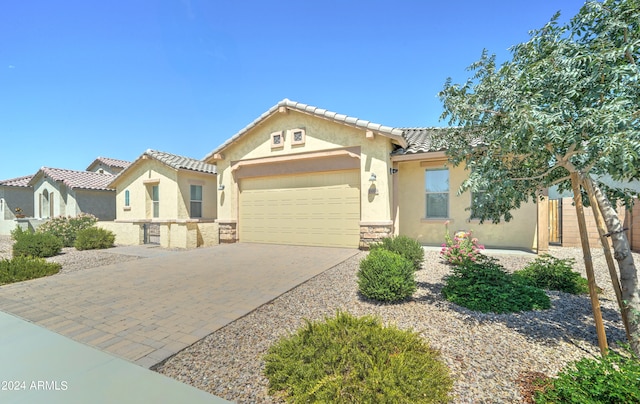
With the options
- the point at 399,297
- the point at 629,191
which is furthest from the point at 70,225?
the point at 629,191

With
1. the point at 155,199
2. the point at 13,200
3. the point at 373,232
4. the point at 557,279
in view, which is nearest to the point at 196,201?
the point at 155,199

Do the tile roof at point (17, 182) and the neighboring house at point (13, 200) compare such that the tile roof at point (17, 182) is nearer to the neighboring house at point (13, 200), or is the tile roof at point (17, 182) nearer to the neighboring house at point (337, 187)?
the neighboring house at point (13, 200)

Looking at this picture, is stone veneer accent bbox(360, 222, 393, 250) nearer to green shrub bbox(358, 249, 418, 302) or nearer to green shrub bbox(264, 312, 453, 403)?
green shrub bbox(358, 249, 418, 302)

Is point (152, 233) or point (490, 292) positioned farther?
point (152, 233)

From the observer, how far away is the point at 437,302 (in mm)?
4863

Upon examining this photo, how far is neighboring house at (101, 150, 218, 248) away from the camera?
1280cm

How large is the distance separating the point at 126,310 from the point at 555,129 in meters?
6.69

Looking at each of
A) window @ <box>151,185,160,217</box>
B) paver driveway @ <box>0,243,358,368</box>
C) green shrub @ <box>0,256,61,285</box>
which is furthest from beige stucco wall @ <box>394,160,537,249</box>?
window @ <box>151,185,160,217</box>

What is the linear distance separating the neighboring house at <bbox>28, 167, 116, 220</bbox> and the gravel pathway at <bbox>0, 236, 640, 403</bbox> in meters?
19.3

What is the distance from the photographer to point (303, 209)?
37.5 ft

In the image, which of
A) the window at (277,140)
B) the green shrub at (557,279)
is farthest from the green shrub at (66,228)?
the green shrub at (557,279)

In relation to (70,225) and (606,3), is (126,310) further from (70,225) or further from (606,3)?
(70,225)

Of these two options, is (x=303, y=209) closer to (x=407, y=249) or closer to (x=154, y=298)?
(x=407, y=249)

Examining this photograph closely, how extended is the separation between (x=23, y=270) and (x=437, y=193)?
509 inches
